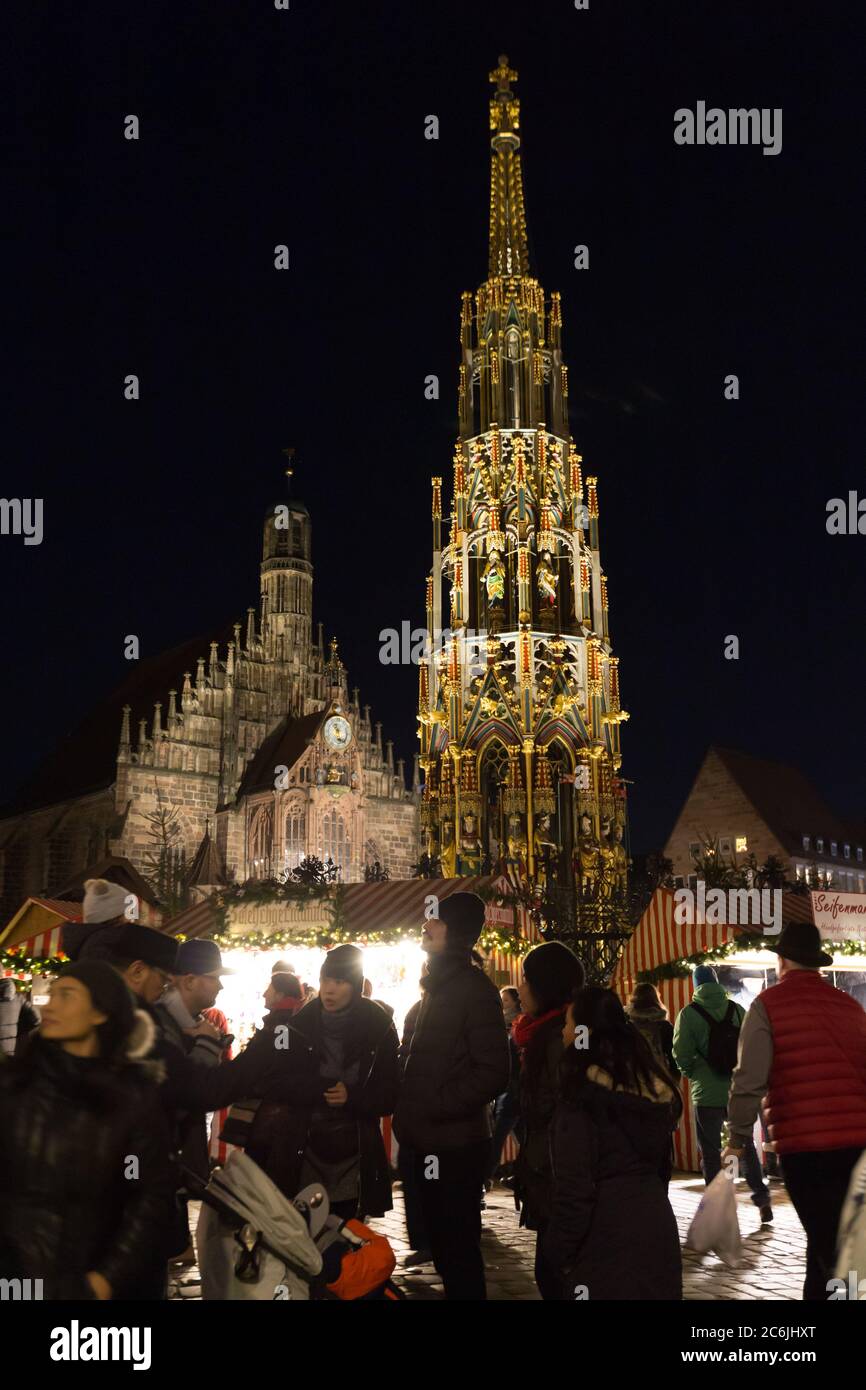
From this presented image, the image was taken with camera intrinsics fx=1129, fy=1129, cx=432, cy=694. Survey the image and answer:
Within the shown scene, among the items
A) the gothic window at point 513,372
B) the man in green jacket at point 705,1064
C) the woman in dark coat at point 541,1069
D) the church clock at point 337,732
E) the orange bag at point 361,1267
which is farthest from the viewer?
the church clock at point 337,732

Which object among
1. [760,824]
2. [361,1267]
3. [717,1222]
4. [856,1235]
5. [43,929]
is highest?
[760,824]

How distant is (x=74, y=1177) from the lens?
10.1 feet

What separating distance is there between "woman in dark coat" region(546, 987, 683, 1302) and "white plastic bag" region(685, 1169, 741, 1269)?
228 centimetres

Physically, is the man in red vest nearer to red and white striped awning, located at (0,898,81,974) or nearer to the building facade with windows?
red and white striped awning, located at (0,898,81,974)

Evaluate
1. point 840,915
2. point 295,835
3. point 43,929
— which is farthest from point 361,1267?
point 295,835

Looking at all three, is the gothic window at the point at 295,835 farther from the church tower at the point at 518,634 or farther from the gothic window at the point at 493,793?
the gothic window at the point at 493,793

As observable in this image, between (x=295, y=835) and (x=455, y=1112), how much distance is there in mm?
41161

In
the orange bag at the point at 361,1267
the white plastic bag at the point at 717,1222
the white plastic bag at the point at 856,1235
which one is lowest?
the white plastic bag at the point at 717,1222

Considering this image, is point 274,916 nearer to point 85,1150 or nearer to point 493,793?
point 85,1150

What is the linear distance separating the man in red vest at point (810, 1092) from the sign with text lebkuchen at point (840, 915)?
756cm

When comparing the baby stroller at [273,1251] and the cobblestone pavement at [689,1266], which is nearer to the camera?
the baby stroller at [273,1251]

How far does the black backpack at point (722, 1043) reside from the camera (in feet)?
28.5

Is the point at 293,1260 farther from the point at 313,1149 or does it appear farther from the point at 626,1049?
the point at 626,1049

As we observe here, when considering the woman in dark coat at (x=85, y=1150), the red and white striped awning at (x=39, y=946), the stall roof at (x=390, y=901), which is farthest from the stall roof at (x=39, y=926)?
the woman in dark coat at (x=85, y=1150)
